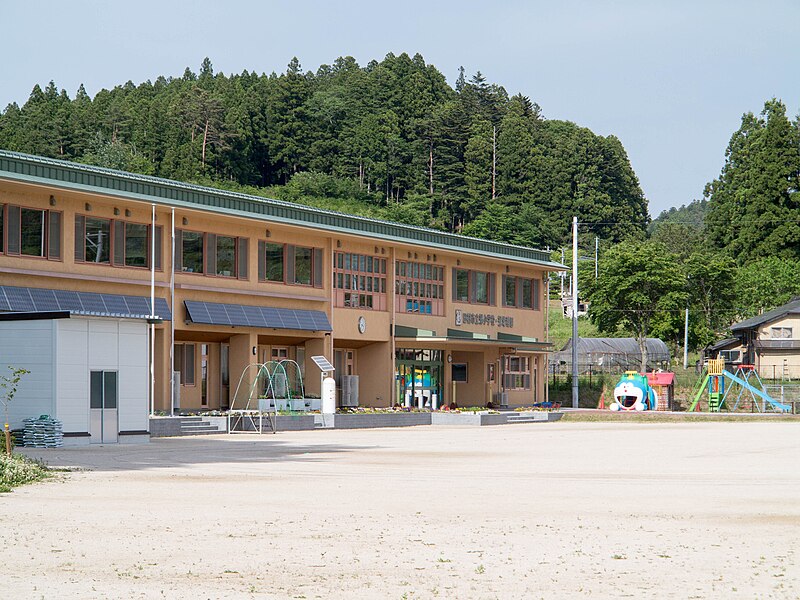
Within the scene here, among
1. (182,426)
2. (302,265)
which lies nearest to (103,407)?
(182,426)

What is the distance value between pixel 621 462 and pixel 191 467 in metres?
8.71

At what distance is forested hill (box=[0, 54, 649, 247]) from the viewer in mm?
118812

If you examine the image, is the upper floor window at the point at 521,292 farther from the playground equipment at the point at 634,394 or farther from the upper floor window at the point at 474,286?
the playground equipment at the point at 634,394

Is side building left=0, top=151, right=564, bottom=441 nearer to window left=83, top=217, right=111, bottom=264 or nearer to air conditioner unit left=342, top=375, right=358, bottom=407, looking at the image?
window left=83, top=217, right=111, bottom=264

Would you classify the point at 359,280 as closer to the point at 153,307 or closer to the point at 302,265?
the point at 302,265

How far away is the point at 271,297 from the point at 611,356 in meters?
Answer: 45.2

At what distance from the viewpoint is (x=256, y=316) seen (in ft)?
139

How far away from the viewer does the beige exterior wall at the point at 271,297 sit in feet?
119

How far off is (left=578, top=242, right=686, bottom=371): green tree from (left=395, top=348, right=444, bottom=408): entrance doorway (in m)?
24.6

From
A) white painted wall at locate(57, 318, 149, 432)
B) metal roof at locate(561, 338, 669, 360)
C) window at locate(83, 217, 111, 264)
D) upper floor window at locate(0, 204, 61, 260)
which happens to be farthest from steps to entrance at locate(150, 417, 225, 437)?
metal roof at locate(561, 338, 669, 360)

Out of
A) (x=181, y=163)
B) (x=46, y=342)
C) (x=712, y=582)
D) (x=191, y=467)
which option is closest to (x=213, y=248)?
(x=46, y=342)

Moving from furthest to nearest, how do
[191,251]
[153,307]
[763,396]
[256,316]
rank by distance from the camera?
[763,396], [256,316], [191,251], [153,307]

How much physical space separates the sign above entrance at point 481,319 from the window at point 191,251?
1629 centimetres

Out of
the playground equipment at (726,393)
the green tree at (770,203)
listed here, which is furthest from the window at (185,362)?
the green tree at (770,203)
